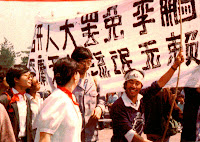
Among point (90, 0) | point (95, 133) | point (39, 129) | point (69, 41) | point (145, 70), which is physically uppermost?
point (90, 0)

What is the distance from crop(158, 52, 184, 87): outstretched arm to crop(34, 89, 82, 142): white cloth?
1.58 metres

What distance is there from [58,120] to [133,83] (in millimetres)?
1589

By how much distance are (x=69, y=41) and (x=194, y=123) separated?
2.08 meters

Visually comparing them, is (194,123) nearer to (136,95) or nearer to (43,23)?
(136,95)

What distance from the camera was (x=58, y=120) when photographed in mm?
2969

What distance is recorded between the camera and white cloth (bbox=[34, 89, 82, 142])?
2961 millimetres

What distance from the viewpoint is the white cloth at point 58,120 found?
2.96 metres

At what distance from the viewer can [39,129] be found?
9.83 feet

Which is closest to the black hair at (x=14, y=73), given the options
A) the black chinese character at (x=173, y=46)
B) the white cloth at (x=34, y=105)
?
the white cloth at (x=34, y=105)

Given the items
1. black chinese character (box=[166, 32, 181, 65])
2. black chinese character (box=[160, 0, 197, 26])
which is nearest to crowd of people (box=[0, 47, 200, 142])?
black chinese character (box=[166, 32, 181, 65])

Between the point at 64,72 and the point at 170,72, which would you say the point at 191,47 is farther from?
the point at 64,72

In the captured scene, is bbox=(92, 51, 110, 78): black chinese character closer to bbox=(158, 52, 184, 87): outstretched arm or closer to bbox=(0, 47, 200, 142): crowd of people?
bbox=(0, 47, 200, 142): crowd of people

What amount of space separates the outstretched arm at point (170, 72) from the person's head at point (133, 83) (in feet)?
0.74

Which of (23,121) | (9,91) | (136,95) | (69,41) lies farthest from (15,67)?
(136,95)
